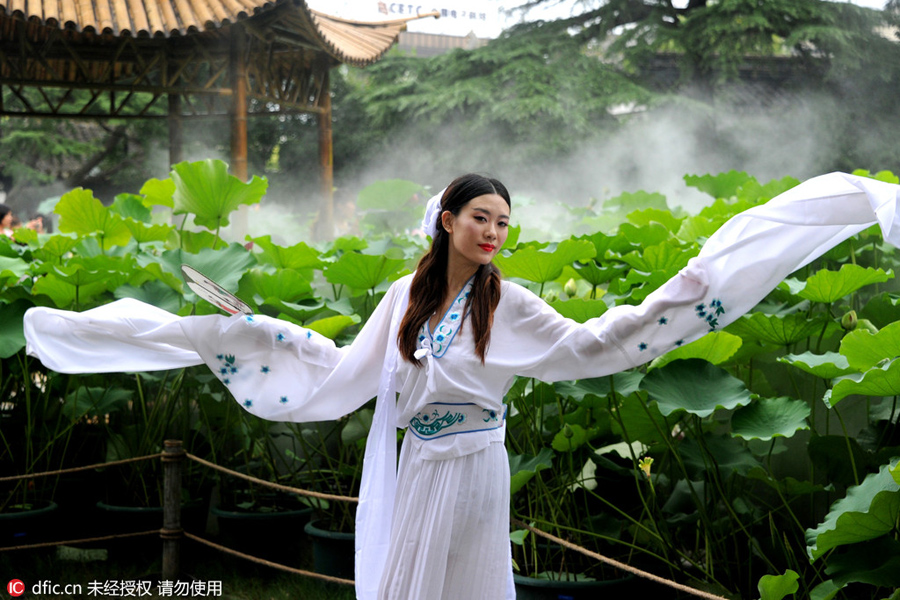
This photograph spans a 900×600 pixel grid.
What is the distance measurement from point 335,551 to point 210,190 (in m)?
1.02

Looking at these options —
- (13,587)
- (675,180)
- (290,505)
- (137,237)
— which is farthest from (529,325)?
(675,180)

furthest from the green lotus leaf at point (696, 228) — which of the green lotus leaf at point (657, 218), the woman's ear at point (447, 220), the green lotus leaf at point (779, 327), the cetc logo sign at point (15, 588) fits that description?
the cetc logo sign at point (15, 588)

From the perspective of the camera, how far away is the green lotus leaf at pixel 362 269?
2.23 m

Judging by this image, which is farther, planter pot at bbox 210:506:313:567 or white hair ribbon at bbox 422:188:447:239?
planter pot at bbox 210:506:313:567

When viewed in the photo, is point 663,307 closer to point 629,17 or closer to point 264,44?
point 264,44

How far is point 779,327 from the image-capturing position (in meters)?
1.80

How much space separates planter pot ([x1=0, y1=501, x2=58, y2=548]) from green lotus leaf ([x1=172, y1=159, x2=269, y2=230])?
0.93m

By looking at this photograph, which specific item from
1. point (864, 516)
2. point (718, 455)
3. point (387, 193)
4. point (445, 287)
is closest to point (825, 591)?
point (864, 516)

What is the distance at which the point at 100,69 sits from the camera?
22.9 feet

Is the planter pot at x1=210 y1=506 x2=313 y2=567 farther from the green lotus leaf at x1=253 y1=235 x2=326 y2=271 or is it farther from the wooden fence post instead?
the green lotus leaf at x1=253 y1=235 x2=326 y2=271

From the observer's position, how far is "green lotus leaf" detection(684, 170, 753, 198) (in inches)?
137

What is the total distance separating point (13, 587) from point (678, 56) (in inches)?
333

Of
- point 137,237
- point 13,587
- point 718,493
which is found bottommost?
point 13,587


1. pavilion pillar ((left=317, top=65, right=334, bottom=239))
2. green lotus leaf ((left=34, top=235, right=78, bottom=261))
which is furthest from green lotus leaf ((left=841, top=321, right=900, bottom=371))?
pavilion pillar ((left=317, top=65, right=334, bottom=239))
